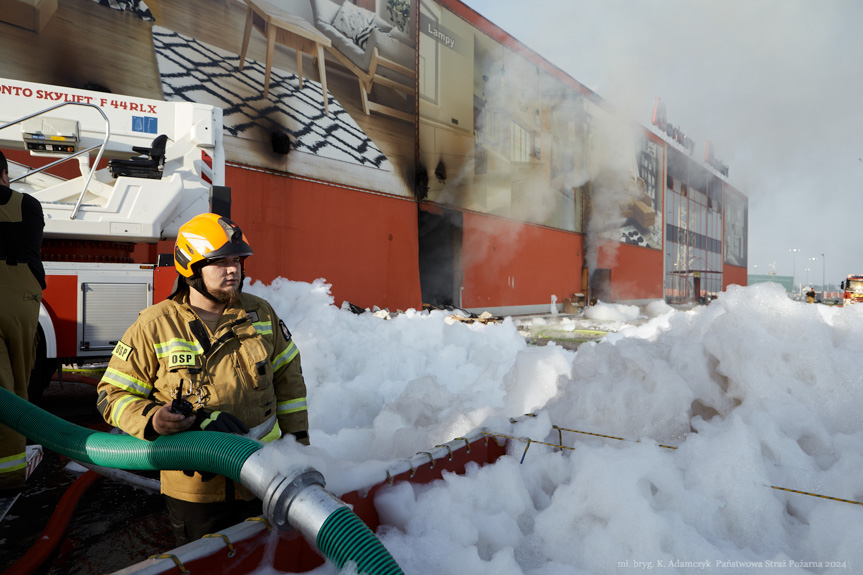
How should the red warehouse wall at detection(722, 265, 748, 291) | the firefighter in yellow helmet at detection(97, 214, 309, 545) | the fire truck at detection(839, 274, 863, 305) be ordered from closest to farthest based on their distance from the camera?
1. the firefighter in yellow helmet at detection(97, 214, 309, 545)
2. the fire truck at detection(839, 274, 863, 305)
3. the red warehouse wall at detection(722, 265, 748, 291)

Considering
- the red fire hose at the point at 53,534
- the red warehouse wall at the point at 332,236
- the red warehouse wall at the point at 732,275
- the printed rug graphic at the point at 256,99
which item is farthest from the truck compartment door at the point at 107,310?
the red warehouse wall at the point at 732,275

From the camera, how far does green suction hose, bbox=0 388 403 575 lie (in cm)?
125

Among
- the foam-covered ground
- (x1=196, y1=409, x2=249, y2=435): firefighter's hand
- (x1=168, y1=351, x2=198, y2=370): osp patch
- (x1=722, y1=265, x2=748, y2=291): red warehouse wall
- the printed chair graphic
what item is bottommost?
the foam-covered ground

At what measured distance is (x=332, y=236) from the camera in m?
10.5

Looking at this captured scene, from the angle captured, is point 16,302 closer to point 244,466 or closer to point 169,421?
point 169,421

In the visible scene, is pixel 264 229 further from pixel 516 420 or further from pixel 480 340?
pixel 516 420

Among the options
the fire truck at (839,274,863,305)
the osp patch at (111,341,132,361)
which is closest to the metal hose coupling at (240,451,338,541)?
the osp patch at (111,341,132,361)

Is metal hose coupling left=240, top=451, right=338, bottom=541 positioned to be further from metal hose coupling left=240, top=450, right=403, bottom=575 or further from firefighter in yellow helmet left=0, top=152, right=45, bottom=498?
firefighter in yellow helmet left=0, top=152, right=45, bottom=498

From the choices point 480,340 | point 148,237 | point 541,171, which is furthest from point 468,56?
point 148,237

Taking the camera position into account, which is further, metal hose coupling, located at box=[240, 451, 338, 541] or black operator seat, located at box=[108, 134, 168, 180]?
black operator seat, located at box=[108, 134, 168, 180]

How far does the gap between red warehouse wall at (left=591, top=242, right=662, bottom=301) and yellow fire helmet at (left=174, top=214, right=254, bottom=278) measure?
835 inches

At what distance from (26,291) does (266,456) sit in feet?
8.69

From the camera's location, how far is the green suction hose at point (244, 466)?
1251 mm

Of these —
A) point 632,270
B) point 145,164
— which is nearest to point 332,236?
point 145,164
